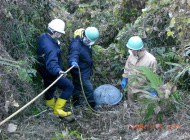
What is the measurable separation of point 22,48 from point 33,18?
2.40 ft

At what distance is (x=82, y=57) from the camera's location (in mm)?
4586

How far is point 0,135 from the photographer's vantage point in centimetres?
313

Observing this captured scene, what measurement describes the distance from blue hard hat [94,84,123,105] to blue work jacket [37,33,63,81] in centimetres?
107

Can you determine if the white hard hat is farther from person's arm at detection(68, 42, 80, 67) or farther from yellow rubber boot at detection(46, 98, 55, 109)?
yellow rubber boot at detection(46, 98, 55, 109)

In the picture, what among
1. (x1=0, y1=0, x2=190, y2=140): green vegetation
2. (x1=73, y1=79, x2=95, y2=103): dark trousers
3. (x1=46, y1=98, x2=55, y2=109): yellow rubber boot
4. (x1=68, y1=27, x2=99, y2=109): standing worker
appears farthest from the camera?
(x1=73, y1=79, x2=95, y2=103): dark trousers

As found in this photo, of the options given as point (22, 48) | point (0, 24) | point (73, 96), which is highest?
point (0, 24)

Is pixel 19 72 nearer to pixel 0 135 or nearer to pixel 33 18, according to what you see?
pixel 0 135

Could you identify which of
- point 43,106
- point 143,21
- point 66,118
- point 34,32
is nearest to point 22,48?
point 34,32

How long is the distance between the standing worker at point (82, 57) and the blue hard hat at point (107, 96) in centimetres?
13

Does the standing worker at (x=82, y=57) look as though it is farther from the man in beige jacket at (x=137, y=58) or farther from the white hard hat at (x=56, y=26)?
the man in beige jacket at (x=137, y=58)

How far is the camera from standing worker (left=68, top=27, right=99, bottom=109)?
14.4 ft

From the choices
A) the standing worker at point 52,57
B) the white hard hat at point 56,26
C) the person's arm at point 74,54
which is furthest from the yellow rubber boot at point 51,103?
the white hard hat at point 56,26

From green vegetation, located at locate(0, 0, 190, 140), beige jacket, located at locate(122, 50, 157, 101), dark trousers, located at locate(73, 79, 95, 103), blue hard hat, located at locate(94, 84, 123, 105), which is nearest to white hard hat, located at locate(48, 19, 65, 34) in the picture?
green vegetation, located at locate(0, 0, 190, 140)

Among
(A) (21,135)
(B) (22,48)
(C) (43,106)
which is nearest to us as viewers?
(A) (21,135)
